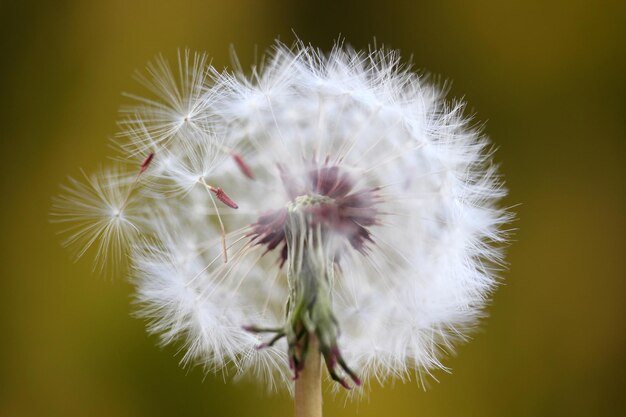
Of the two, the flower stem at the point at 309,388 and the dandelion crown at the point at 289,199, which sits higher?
the dandelion crown at the point at 289,199

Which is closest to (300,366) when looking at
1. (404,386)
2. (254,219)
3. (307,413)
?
(307,413)

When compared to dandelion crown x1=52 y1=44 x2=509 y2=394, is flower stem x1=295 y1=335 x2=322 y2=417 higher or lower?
lower

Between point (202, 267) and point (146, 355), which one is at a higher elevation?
point (146, 355)

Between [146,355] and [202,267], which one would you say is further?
[146,355]

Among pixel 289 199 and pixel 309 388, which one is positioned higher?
pixel 289 199

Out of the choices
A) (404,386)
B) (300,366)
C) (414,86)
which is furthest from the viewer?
(404,386)

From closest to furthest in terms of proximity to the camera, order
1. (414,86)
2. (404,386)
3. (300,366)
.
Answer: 1. (300,366)
2. (414,86)
3. (404,386)

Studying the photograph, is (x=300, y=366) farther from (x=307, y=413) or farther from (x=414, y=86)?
(x=414, y=86)
